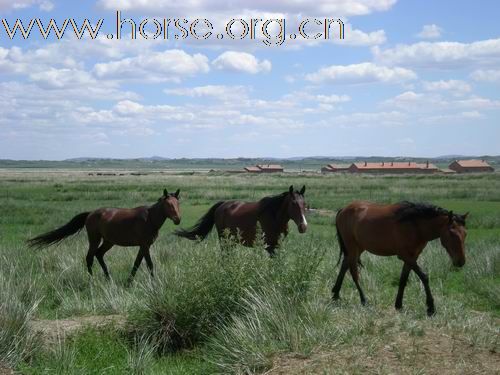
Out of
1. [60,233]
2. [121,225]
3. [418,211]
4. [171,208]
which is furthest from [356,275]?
[60,233]

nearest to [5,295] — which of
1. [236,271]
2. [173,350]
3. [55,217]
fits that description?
[173,350]

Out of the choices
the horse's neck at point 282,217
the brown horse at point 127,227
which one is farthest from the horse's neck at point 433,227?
the brown horse at point 127,227

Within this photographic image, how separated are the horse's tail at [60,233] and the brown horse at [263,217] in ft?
7.48

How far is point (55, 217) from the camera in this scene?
1132 inches

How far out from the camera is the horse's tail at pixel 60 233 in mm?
13489

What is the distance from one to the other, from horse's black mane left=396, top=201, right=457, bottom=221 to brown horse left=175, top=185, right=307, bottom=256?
5.68 feet

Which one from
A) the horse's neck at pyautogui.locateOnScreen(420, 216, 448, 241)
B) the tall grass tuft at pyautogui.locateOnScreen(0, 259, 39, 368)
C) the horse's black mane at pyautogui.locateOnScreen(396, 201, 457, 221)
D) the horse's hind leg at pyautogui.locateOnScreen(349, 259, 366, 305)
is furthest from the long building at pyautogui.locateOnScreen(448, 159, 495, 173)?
the tall grass tuft at pyautogui.locateOnScreen(0, 259, 39, 368)

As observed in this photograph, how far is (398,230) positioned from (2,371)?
5.98 metres

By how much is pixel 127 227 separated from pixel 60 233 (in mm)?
1771

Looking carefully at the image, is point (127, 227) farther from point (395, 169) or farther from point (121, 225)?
point (395, 169)

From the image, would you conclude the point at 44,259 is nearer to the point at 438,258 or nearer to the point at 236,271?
the point at 236,271

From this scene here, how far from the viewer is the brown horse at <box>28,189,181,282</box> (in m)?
12.6

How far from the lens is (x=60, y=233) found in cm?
1367

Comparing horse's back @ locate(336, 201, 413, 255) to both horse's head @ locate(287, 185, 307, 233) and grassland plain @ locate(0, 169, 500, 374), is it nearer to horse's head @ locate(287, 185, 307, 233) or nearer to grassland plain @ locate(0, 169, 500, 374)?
horse's head @ locate(287, 185, 307, 233)
